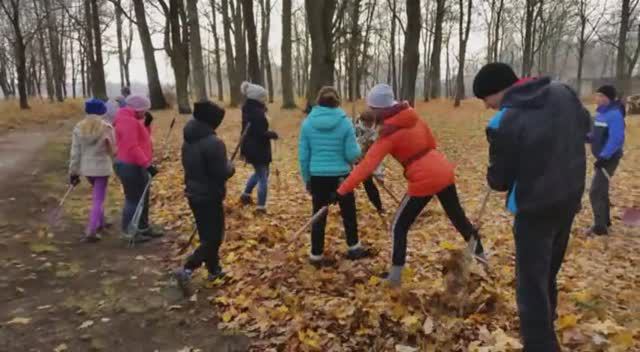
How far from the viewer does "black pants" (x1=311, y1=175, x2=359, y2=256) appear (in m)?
5.56

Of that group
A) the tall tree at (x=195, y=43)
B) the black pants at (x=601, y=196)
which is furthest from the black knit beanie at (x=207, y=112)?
the tall tree at (x=195, y=43)

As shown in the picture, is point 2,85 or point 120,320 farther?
point 2,85

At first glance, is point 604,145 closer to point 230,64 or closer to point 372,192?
point 372,192

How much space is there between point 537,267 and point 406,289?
1.56 meters

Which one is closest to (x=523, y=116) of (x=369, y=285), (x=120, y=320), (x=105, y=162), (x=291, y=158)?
(x=369, y=285)

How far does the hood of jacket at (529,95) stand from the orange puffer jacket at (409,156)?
1.62 metres

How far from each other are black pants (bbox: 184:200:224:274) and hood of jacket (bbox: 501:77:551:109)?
10.5 ft

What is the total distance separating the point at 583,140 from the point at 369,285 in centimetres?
258

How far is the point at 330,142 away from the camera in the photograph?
549 cm

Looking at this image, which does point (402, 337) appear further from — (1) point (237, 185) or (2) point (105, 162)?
(1) point (237, 185)

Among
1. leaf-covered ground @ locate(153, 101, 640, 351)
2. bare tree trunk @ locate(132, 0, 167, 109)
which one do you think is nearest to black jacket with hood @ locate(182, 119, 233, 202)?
leaf-covered ground @ locate(153, 101, 640, 351)

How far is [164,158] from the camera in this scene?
13.0 meters

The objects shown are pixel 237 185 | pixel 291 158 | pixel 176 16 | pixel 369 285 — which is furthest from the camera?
pixel 176 16

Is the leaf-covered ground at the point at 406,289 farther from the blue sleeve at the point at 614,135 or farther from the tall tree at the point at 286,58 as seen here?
the tall tree at the point at 286,58
